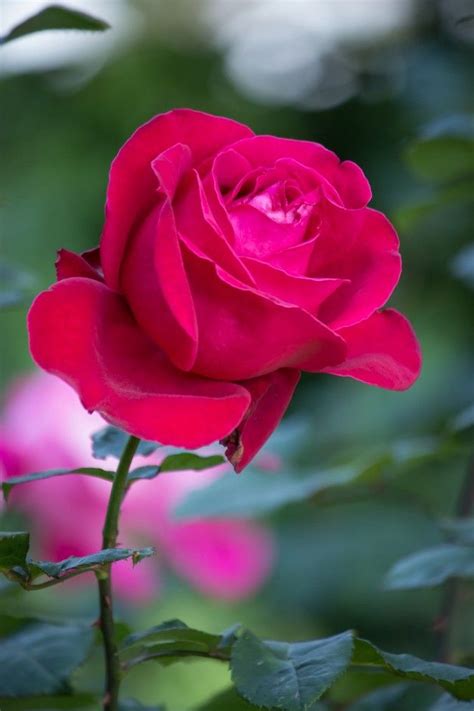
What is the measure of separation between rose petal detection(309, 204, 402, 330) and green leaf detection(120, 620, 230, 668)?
15cm

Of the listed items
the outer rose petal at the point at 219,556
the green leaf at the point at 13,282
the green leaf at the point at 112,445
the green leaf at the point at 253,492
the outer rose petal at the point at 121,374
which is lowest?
the outer rose petal at the point at 219,556

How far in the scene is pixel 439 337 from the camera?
153 cm

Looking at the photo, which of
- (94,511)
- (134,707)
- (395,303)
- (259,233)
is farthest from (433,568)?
(395,303)

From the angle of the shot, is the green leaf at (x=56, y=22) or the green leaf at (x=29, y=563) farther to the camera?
the green leaf at (x=56, y=22)

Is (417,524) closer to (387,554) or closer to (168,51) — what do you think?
(387,554)

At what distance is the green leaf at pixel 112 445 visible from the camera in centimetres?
51

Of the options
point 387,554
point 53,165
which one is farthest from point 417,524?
point 53,165

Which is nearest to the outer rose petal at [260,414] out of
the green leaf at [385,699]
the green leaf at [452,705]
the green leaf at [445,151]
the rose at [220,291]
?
the rose at [220,291]

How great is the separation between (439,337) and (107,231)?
1168mm

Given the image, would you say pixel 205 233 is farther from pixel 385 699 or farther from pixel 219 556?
pixel 219 556

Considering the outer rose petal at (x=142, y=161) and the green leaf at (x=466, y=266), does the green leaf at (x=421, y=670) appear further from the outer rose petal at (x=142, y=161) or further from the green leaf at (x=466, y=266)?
the green leaf at (x=466, y=266)

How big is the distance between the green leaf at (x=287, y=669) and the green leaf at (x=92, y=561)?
0.23ft

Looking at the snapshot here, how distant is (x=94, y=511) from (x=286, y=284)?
61 cm

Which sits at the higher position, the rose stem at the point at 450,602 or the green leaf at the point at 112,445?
the green leaf at the point at 112,445
